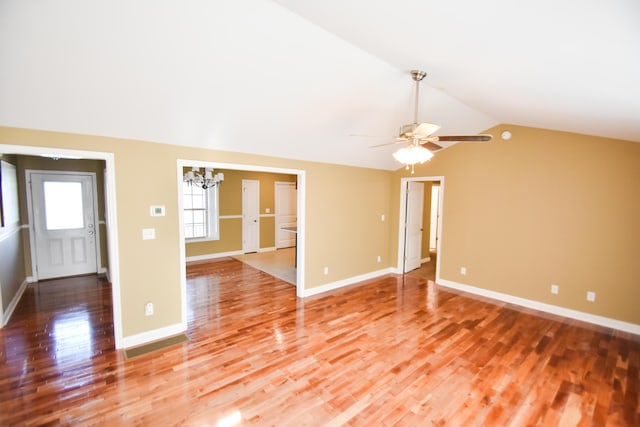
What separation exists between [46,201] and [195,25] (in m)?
5.56

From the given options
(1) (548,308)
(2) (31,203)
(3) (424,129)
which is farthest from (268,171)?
(1) (548,308)

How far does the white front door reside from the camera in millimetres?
5227

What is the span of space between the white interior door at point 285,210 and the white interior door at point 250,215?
2.18 feet

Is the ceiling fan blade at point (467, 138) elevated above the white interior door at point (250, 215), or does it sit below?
above

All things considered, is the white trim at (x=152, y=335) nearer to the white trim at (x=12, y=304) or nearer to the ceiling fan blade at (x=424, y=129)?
the white trim at (x=12, y=304)

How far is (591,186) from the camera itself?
3.93 meters

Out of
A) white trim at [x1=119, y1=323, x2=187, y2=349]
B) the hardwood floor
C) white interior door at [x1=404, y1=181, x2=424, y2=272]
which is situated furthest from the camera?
white interior door at [x1=404, y1=181, x2=424, y2=272]

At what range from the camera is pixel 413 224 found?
6.26m

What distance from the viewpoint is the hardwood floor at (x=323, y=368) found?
7.48ft

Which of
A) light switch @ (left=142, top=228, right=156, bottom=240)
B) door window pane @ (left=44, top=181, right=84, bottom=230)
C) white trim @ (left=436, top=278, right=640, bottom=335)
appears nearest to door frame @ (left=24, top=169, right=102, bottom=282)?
door window pane @ (left=44, top=181, right=84, bottom=230)

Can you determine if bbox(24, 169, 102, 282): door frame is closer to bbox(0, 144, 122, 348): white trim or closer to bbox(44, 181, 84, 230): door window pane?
bbox(44, 181, 84, 230): door window pane

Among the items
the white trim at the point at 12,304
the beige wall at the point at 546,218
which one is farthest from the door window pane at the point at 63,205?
the beige wall at the point at 546,218

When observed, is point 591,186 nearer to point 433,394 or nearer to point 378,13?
point 433,394

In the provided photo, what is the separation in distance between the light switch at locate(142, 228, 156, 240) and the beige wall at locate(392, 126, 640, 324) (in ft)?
15.5
